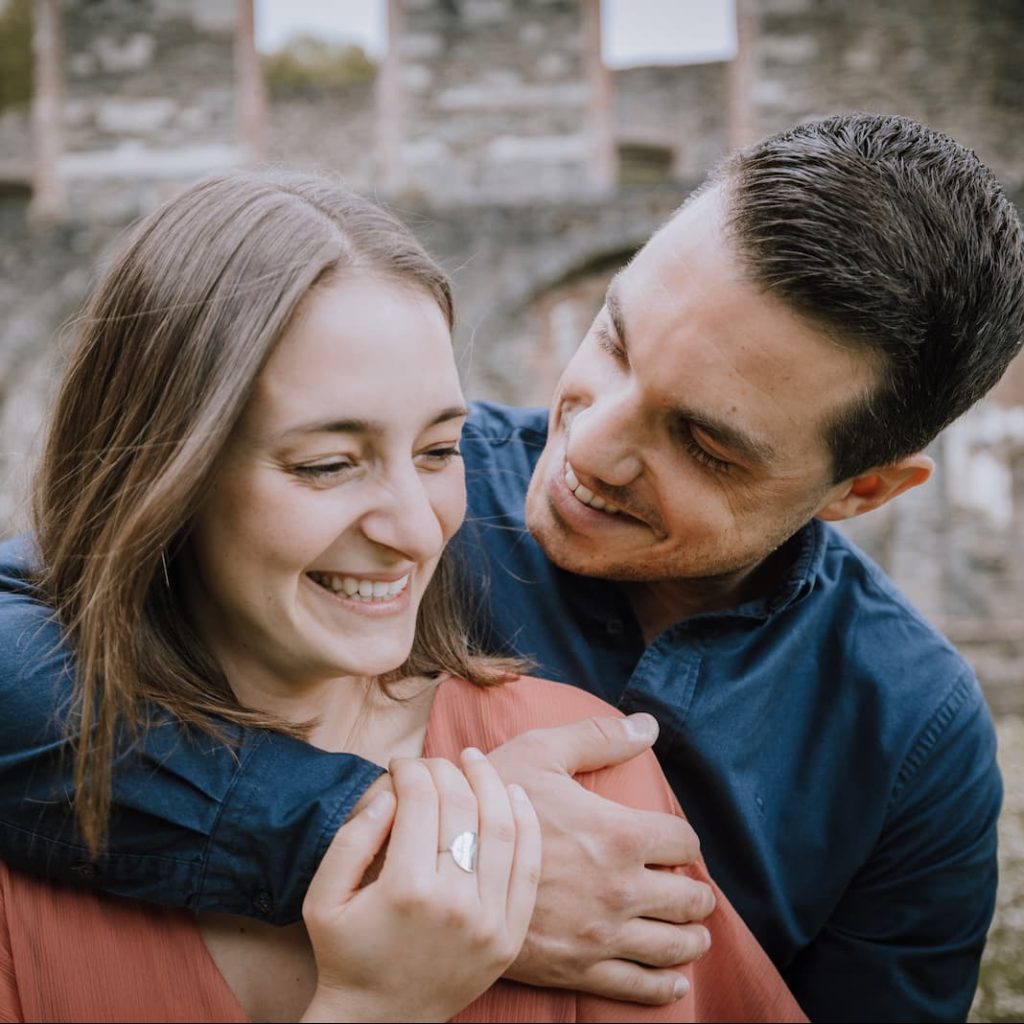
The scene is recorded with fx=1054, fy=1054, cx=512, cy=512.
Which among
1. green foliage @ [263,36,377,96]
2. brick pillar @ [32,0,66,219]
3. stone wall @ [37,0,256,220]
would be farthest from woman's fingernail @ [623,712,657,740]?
green foliage @ [263,36,377,96]

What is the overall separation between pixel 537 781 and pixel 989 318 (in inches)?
48.3

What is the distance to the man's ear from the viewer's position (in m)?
2.18

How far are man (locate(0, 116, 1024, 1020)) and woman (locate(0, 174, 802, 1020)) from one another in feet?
1.42

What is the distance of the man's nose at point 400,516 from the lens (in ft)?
4.85

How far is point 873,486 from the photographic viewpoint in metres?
2.23

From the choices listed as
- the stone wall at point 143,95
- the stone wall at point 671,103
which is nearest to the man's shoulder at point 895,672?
the stone wall at point 143,95

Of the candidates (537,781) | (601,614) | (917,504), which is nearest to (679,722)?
(601,614)

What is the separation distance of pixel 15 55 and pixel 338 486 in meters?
23.2

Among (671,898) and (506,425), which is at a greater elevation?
(506,425)

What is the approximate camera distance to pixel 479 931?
133 cm

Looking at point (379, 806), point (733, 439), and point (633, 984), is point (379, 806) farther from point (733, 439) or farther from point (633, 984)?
point (733, 439)

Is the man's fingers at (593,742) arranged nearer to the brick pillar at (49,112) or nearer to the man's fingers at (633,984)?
the man's fingers at (633,984)

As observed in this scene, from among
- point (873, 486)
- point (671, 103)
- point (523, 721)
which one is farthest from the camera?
point (671, 103)

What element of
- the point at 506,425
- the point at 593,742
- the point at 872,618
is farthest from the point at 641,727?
the point at 506,425
